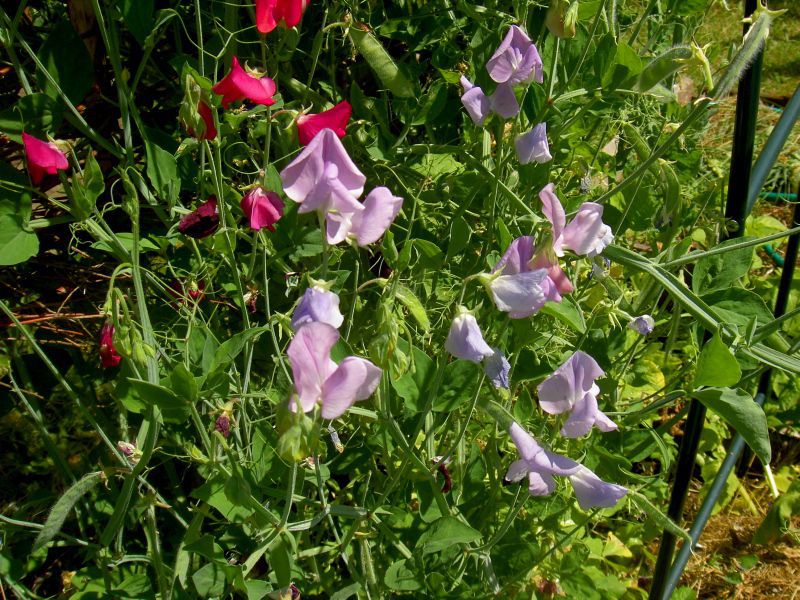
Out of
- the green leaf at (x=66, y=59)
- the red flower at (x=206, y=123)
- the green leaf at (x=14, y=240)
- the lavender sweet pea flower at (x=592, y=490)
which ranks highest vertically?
the red flower at (x=206, y=123)

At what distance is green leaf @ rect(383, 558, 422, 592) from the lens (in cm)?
104

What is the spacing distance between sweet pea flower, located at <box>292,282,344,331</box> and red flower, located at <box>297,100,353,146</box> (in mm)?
265

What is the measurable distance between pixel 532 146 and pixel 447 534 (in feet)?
1.65

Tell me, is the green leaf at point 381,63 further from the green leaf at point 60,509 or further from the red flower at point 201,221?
the green leaf at point 60,509

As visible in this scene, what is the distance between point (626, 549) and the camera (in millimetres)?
1750

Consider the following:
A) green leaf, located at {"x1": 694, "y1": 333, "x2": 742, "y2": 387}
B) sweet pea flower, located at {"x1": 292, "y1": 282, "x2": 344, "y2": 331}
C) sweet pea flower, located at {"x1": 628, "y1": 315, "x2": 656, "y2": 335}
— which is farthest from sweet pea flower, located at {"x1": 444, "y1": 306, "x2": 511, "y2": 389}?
sweet pea flower, located at {"x1": 628, "y1": 315, "x2": 656, "y2": 335}

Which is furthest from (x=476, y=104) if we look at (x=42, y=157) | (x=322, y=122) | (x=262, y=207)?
(x=42, y=157)

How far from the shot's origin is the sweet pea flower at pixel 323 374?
23.8 inches

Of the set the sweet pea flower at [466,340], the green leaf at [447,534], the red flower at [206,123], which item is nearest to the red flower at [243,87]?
the red flower at [206,123]

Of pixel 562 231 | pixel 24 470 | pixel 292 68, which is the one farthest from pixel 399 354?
pixel 24 470

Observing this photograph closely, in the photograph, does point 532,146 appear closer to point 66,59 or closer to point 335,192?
point 335,192

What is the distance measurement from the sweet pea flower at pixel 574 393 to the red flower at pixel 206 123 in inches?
18.9

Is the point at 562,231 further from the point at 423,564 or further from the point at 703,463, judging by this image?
the point at 703,463

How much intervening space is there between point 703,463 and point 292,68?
1470mm
